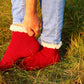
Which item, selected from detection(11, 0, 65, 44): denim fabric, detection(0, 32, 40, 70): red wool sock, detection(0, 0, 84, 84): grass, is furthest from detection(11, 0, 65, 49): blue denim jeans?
detection(0, 0, 84, 84): grass

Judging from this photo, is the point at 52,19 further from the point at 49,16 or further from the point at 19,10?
the point at 19,10

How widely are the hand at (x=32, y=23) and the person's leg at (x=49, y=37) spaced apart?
0.25 ft

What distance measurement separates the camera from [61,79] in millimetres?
1176

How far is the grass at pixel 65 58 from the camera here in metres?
1.18

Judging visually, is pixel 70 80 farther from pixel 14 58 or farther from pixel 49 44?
pixel 14 58

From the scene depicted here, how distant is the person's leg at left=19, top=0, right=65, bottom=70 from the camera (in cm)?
115

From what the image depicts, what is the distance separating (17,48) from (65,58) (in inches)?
17.7

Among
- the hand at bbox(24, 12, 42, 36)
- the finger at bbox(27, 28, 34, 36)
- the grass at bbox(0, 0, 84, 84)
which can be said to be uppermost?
the hand at bbox(24, 12, 42, 36)

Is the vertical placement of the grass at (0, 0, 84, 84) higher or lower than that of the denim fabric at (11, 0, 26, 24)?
lower

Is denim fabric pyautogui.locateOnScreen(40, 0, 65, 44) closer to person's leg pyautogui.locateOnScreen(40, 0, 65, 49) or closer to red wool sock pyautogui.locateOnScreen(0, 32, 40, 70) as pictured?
person's leg pyautogui.locateOnScreen(40, 0, 65, 49)

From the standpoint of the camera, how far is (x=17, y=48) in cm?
126

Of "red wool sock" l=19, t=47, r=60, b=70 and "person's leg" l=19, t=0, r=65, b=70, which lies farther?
"red wool sock" l=19, t=47, r=60, b=70

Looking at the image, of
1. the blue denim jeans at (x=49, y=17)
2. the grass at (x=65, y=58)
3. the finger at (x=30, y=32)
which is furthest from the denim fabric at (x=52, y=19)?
the grass at (x=65, y=58)

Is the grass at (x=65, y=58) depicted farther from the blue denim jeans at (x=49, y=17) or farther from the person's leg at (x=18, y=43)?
the blue denim jeans at (x=49, y=17)
